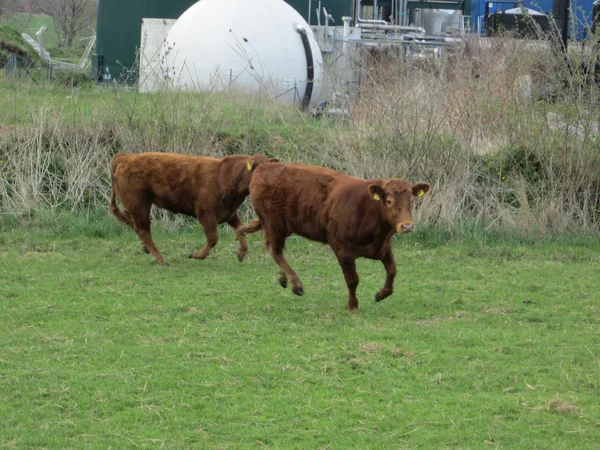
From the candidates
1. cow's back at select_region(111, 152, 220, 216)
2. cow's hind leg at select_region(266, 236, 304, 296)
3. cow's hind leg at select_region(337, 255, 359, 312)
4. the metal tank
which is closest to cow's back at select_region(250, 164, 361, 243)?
cow's hind leg at select_region(266, 236, 304, 296)

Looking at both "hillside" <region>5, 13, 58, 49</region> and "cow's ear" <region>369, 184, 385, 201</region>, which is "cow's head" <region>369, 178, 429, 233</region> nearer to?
"cow's ear" <region>369, 184, 385, 201</region>

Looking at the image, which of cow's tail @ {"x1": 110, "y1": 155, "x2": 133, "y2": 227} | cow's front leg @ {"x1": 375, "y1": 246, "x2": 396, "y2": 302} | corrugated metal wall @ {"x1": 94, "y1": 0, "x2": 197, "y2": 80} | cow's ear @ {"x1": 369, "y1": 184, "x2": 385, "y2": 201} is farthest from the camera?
corrugated metal wall @ {"x1": 94, "y1": 0, "x2": 197, "y2": 80}

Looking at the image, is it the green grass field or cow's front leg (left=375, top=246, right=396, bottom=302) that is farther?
cow's front leg (left=375, top=246, right=396, bottom=302)

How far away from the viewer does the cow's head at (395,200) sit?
837 cm

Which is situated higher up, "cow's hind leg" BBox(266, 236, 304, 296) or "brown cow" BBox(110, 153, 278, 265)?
"brown cow" BBox(110, 153, 278, 265)

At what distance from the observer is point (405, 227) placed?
26.9 ft

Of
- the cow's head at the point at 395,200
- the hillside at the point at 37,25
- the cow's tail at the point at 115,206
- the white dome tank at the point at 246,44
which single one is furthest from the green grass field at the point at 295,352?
the hillside at the point at 37,25

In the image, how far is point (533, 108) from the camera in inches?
552

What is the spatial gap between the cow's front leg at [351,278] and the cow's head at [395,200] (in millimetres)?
614

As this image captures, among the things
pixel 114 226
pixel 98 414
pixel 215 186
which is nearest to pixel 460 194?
pixel 215 186

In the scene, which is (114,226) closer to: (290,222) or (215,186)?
(215,186)

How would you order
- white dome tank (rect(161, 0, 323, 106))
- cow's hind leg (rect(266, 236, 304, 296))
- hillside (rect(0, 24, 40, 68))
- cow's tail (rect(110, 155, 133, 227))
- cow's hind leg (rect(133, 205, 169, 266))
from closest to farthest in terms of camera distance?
cow's hind leg (rect(266, 236, 304, 296)) < cow's hind leg (rect(133, 205, 169, 266)) < cow's tail (rect(110, 155, 133, 227)) < white dome tank (rect(161, 0, 323, 106)) < hillside (rect(0, 24, 40, 68))

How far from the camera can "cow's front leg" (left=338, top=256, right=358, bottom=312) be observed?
348 inches

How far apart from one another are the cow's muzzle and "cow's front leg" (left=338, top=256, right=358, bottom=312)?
30.5 inches
